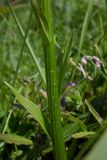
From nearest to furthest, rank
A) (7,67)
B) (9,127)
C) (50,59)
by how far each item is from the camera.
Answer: (50,59), (9,127), (7,67)

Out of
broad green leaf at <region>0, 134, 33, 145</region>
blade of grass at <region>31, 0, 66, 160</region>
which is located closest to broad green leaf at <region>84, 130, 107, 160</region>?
blade of grass at <region>31, 0, 66, 160</region>

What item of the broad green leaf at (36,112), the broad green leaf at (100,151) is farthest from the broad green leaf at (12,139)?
the broad green leaf at (100,151)

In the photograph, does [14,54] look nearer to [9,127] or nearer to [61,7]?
[61,7]

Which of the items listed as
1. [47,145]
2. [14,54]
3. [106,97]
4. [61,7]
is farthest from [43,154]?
Result: [61,7]

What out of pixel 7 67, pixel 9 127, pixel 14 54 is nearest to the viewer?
pixel 9 127

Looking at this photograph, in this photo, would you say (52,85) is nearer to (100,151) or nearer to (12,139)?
(12,139)

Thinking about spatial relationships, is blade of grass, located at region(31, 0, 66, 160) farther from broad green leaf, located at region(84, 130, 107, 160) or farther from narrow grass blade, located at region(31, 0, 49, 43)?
broad green leaf, located at region(84, 130, 107, 160)

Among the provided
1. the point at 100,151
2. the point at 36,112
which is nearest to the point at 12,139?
the point at 36,112

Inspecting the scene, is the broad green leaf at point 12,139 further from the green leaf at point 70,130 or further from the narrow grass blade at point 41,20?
the narrow grass blade at point 41,20
